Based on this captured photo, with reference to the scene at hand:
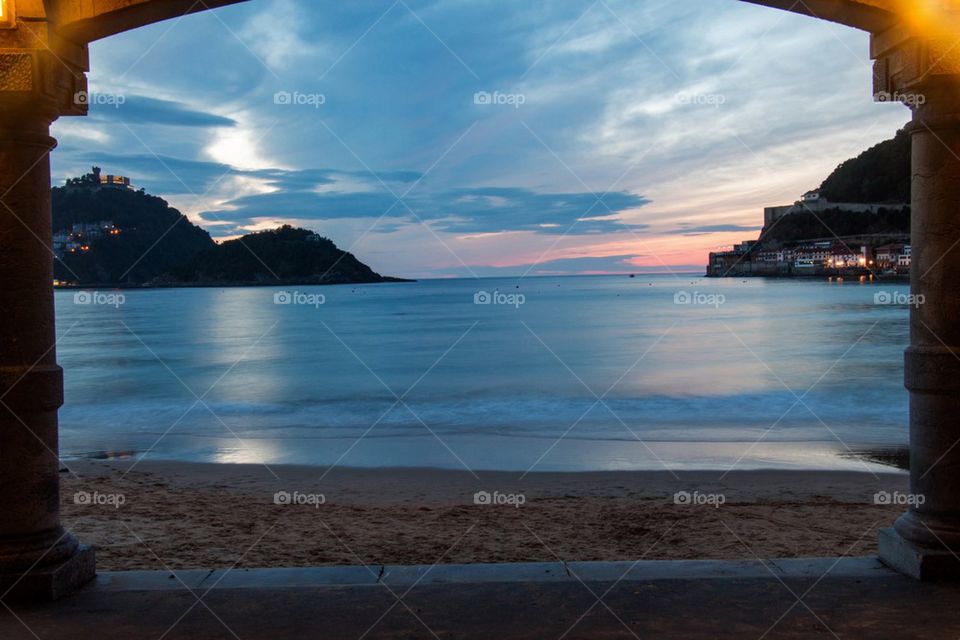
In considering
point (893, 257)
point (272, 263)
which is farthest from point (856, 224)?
point (272, 263)

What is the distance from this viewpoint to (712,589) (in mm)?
4148

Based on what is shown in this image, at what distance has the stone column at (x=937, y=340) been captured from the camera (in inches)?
172

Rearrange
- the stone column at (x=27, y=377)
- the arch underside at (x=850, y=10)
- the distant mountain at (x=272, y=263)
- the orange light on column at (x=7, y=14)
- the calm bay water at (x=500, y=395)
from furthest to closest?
the distant mountain at (x=272, y=263)
the calm bay water at (x=500, y=395)
the arch underside at (x=850, y=10)
the stone column at (x=27, y=377)
the orange light on column at (x=7, y=14)

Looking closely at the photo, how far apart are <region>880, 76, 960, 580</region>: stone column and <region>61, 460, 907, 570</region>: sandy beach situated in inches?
64.1

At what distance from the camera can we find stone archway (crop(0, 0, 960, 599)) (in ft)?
13.7

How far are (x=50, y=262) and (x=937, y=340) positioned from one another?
5115mm

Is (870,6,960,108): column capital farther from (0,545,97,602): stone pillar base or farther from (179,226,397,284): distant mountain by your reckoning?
(179,226,397,284): distant mountain

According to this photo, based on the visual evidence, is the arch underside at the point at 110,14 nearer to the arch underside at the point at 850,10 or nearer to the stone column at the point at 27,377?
the stone column at the point at 27,377

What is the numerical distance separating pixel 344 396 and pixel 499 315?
36.0 metres

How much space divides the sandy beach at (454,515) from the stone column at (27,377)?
158cm

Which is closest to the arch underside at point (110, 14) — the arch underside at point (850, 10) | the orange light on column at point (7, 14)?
the orange light on column at point (7, 14)

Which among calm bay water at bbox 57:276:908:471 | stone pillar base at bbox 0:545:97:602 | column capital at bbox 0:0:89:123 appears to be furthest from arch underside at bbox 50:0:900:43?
calm bay water at bbox 57:276:908:471

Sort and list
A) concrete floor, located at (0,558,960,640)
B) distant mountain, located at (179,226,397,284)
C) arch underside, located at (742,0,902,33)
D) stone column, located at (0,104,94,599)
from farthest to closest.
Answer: distant mountain, located at (179,226,397,284)
arch underside, located at (742,0,902,33)
stone column, located at (0,104,94,599)
concrete floor, located at (0,558,960,640)

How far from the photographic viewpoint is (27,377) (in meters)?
4.21
